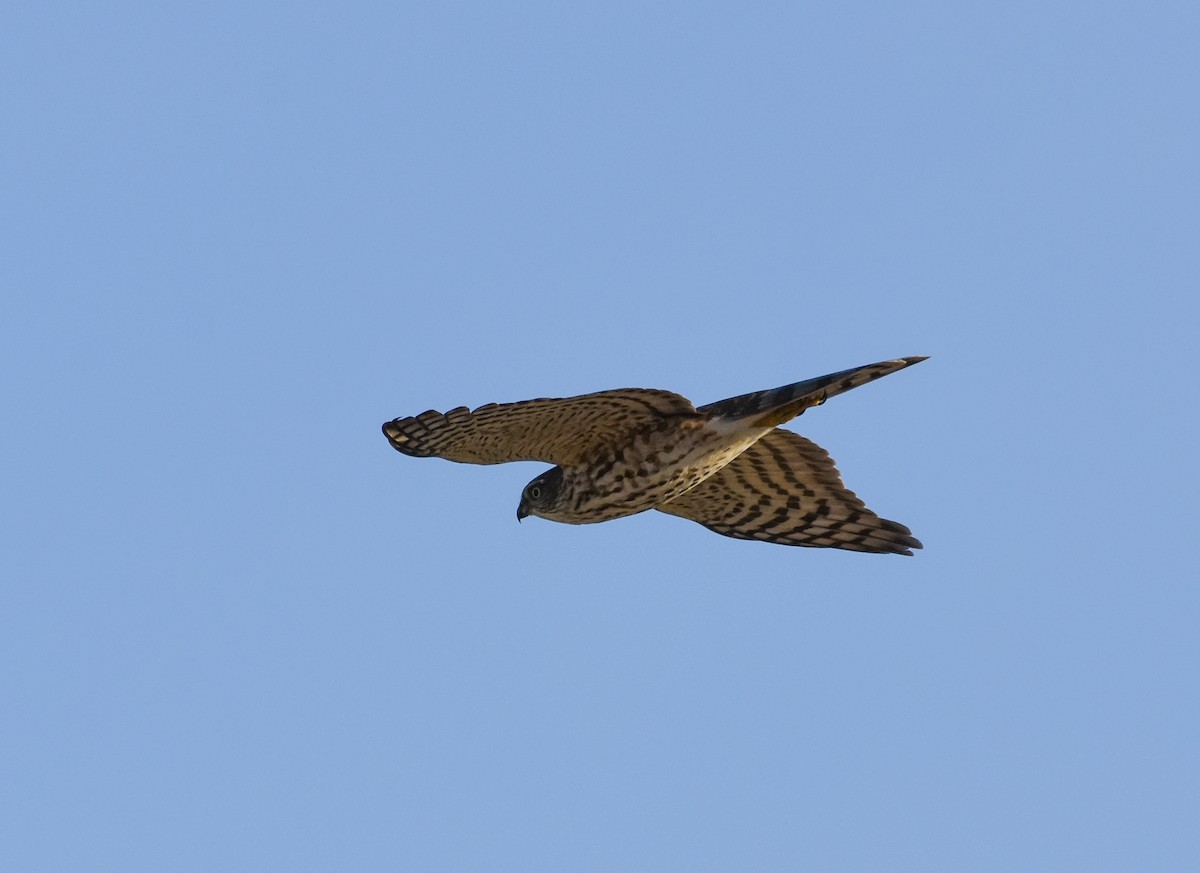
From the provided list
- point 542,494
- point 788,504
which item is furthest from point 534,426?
point 788,504

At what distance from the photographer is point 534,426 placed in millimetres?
10547

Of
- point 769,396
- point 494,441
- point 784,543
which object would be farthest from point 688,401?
point 784,543

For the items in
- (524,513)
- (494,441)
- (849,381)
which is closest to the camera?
(849,381)

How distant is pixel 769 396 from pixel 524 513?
7.44 feet

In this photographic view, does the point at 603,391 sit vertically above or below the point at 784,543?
above

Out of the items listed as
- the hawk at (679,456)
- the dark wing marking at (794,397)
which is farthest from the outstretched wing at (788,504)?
the dark wing marking at (794,397)

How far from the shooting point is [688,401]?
10.5m

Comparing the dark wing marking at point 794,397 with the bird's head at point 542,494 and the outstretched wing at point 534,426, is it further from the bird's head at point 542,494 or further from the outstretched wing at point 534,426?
the bird's head at point 542,494

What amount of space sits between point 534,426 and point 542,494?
1139mm

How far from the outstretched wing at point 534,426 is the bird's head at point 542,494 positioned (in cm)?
37

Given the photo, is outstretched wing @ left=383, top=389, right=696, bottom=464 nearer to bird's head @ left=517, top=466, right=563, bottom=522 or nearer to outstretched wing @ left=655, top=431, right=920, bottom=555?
bird's head @ left=517, top=466, right=563, bottom=522

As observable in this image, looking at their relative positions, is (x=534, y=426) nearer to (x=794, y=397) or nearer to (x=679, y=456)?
(x=679, y=456)

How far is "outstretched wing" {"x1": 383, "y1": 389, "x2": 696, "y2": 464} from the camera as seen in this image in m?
10.2

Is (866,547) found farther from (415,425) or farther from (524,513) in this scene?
(415,425)
